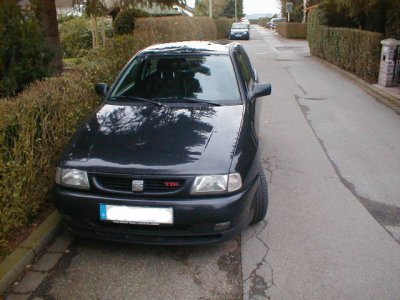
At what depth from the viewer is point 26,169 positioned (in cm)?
357

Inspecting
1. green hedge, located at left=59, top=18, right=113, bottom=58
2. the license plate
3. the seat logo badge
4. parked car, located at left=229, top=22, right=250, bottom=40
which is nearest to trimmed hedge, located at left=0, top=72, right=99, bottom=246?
the license plate

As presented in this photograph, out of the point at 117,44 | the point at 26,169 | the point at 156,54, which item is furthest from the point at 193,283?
the point at 117,44

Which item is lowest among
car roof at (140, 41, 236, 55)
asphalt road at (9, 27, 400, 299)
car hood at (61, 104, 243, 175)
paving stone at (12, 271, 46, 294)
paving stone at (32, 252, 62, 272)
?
asphalt road at (9, 27, 400, 299)

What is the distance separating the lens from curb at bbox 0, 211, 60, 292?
3.16 meters

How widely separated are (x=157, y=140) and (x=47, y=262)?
1358mm

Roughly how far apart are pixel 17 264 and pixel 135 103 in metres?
1.99

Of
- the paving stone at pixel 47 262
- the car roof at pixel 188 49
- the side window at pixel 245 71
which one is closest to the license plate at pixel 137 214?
the paving stone at pixel 47 262

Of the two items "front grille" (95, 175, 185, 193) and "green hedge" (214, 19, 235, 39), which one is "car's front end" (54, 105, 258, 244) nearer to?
"front grille" (95, 175, 185, 193)

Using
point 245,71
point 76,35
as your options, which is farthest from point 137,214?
point 76,35

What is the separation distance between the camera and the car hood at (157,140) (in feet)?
10.7

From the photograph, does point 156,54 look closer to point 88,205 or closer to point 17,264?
point 88,205

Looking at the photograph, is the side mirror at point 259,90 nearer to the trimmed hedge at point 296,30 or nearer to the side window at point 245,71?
the side window at point 245,71

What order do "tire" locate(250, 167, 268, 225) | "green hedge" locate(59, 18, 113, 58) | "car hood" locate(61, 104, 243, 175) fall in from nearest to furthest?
1. "car hood" locate(61, 104, 243, 175)
2. "tire" locate(250, 167, 268, 225)
3. "green hedge" locate(59, 18, 113, 58)

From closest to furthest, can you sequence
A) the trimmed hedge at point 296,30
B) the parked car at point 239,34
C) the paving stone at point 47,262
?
the paving stone at point 47,262
the parked car at point 239,34
the trimmed hedge at point 296,30
